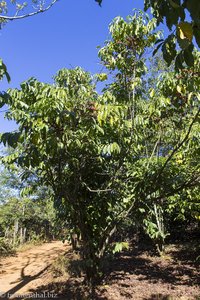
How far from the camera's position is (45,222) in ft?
63.1

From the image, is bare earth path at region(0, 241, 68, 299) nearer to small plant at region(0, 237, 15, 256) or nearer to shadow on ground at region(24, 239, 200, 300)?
small plant at region(0, 237, 15, 256)

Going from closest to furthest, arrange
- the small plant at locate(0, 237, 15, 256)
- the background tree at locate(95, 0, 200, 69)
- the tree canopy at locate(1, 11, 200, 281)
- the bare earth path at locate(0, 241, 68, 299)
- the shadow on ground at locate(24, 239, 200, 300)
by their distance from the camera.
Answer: the background tree at locate(95, 0, 200, 69), the tree canopy at locate(1, 11, 200, 281), the shadow on ground at locate(24, 239, 200, 300), the bare earth path at locate(0, 241, 68, 299), the small plant at locate(0, 237, 15, 256)

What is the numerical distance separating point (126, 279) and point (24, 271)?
368 cm

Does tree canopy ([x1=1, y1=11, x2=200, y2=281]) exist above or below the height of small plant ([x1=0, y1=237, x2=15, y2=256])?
above

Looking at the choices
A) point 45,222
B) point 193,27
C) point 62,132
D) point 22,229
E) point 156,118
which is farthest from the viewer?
point 45,222

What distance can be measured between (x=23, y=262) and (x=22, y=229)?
19.2 feet

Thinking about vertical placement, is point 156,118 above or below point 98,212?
above

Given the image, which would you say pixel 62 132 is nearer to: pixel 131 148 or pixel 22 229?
pixel 131 148

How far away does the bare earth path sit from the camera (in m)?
7.91

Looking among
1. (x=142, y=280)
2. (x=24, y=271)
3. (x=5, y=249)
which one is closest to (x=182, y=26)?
(x=142, y=280)

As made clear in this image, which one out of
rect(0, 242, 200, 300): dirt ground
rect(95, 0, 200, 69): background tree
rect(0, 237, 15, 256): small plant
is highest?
rect(95, 0, 200, 69): background tree

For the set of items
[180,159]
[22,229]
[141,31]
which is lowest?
[22,229]

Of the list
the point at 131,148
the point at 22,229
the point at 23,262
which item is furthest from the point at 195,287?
the point at 22,229

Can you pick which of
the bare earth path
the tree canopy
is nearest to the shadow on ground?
the bare earth path
